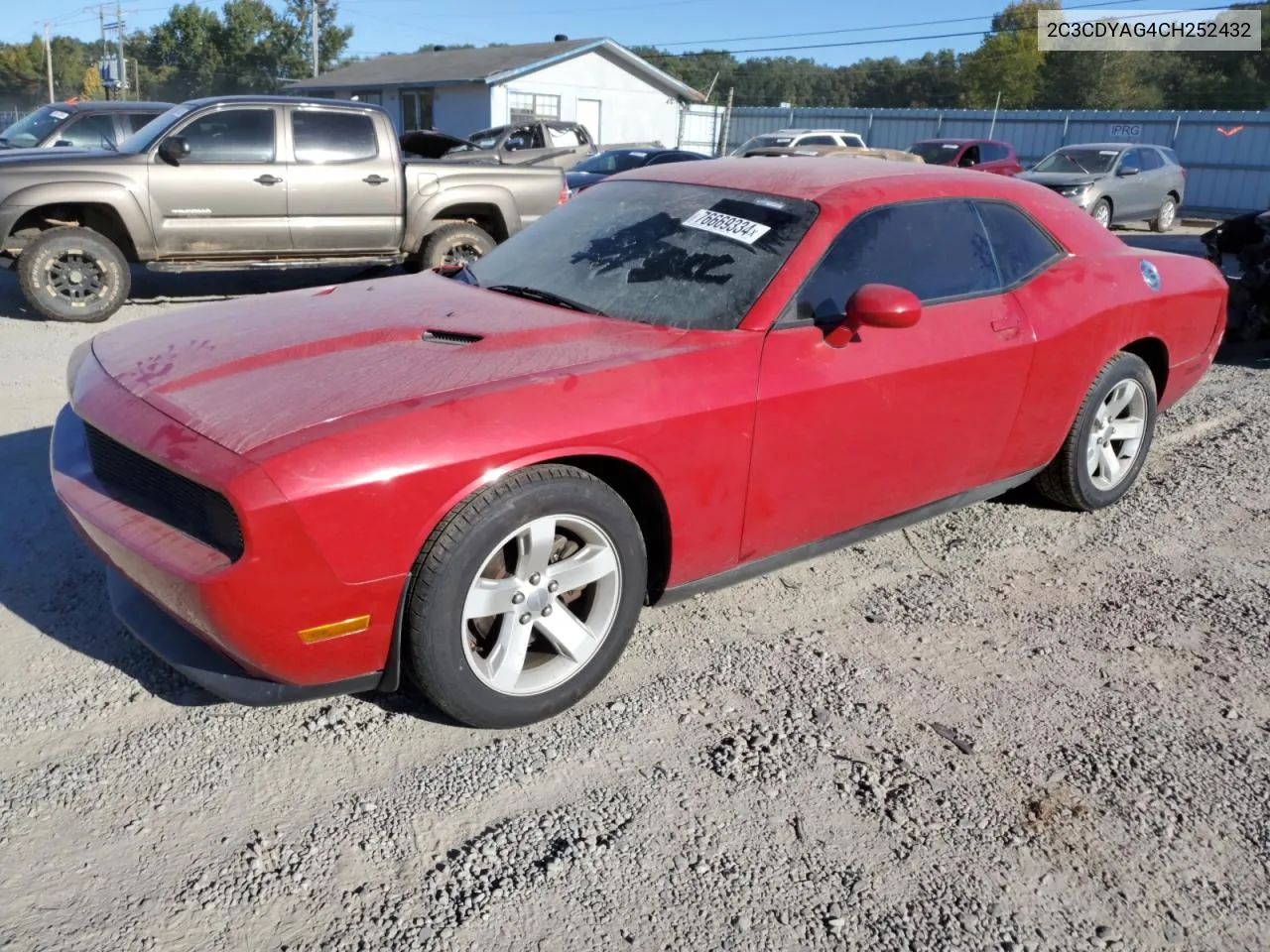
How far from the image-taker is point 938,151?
70.1 feet

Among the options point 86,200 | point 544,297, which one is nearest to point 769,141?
point 86,200

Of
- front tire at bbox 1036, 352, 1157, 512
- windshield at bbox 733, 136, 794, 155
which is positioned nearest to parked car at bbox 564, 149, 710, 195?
windshield at bbox 733, 136, 794, 155

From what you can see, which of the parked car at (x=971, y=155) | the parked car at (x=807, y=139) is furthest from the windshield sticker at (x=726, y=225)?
the parked car at (x=807, y=139)

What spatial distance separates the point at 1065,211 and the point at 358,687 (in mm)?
3583

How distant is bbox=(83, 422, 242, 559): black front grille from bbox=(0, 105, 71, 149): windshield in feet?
34.3

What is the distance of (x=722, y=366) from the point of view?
125 inches

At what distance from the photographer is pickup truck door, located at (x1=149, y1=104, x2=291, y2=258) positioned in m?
8.28

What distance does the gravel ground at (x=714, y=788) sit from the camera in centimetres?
233

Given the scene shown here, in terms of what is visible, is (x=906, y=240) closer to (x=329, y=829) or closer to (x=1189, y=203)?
(x=329, y=829)

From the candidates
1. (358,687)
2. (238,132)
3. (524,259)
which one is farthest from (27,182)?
(358,687)

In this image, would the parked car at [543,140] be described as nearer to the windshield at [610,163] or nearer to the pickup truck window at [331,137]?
the windshield at [610,163]

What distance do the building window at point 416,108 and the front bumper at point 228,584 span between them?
3536 cm

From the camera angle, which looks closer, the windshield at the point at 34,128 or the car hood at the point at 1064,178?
the windshield at the point at 34,128

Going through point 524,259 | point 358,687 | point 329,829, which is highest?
point 524,259
